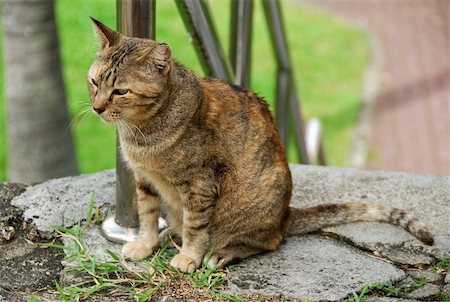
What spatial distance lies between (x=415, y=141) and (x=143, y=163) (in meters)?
5.53

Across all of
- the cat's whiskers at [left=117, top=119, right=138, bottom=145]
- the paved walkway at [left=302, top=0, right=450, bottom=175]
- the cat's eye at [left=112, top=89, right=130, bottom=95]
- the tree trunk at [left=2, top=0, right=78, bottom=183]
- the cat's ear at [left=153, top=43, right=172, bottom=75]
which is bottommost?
the paved walkway at [left=302, top=0, right=450, bottom=175]

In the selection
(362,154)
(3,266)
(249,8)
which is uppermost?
(249,8)

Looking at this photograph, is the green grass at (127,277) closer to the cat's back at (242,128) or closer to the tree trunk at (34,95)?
the cat's back at (242,128)

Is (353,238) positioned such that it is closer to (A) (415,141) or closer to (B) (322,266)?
(B) (322,266)

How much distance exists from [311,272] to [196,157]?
605mm

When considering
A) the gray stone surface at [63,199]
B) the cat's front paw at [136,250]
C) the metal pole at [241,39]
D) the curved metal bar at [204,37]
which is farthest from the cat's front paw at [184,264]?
the metal pole at [241,39]

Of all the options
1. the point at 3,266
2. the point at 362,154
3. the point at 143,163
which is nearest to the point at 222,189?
the point at 143,163

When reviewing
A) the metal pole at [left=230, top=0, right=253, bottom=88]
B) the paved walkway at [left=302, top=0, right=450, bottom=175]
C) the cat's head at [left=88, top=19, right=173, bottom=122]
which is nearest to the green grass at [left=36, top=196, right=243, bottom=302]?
the cat's head at [left=88, top=19, right=173, bottom=122]

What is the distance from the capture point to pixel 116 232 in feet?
10.7

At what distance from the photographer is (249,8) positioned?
4.25 m

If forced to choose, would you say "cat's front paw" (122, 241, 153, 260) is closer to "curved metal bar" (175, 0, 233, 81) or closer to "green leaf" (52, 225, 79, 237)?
"green leaf" (52, 225, 79, 237)

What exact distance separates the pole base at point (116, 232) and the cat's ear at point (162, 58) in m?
0.73

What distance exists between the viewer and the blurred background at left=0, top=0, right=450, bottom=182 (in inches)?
210

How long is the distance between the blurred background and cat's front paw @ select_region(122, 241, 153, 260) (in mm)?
2416
